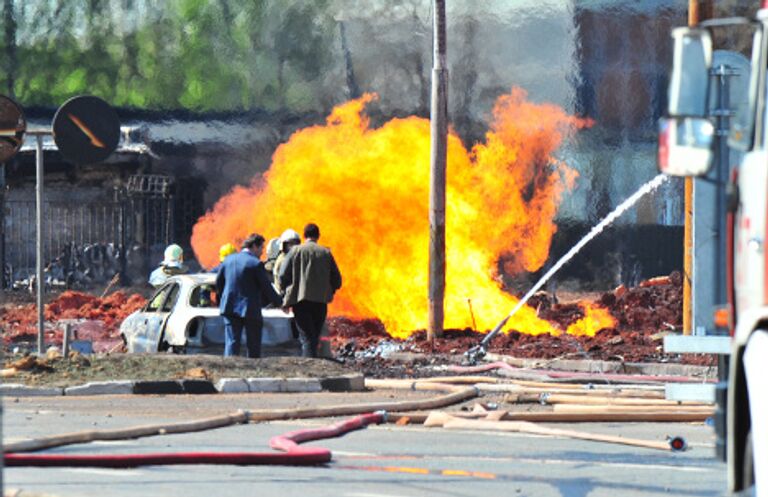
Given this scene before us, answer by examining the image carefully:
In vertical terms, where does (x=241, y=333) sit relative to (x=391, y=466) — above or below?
above

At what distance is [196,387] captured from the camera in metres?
17.8

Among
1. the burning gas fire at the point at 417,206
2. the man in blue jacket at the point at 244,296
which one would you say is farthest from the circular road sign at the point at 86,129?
the burning gas fire at the point at 417,206

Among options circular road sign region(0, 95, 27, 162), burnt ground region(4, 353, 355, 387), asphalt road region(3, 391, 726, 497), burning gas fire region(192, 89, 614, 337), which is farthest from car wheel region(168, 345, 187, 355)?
burning gas fire region(192, 89, 614, 337)

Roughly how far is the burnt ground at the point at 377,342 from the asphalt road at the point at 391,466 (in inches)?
91.0

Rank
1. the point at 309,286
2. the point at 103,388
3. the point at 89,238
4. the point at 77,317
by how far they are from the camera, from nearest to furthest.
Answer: the point at 103,388 → the point at 309,286 → the point at 77,317 → the point at 89,238

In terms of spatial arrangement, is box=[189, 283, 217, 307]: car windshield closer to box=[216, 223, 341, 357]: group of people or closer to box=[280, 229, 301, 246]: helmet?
box=[216, 223, 341, 357]: group of people

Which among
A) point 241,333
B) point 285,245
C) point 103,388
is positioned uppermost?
point 285,245

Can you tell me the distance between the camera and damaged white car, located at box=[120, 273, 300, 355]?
20.0 m

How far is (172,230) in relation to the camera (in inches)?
1499

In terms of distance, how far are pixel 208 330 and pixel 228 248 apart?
2.50m

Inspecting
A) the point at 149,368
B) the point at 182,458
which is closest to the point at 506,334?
A: the point at 149,368

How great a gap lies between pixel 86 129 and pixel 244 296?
100 inches

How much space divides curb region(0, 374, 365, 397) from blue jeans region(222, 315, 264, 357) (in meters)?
1.29

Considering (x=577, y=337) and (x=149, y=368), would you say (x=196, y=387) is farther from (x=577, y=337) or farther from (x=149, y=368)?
(x=577, y=337)
